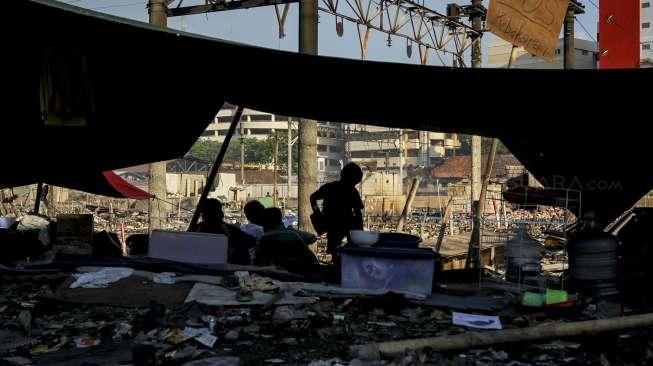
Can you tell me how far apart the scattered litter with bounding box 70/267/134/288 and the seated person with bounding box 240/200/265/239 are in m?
1.96

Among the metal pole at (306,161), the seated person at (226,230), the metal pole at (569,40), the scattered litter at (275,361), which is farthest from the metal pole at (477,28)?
the scattered litter at (275,361)

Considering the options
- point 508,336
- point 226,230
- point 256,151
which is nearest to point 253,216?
point 226,230

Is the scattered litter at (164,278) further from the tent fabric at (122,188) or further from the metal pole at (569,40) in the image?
the metal pole at (569,40)

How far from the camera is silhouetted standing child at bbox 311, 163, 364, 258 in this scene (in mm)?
6762

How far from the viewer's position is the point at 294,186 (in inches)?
2034

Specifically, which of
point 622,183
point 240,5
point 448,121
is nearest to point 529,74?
point 448,121

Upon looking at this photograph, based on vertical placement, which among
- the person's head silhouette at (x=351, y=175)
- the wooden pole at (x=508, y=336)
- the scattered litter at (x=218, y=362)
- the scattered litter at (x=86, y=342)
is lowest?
the scattered litter at (x=86, y=342)

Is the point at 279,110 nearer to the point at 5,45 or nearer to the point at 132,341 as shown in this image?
the point at 5,45

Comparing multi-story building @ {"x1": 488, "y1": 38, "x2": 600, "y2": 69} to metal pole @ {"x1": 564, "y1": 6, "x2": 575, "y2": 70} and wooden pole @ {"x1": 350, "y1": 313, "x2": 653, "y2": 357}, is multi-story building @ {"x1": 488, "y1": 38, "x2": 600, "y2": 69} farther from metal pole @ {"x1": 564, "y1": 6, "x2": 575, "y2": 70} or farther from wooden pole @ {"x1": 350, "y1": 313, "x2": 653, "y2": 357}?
wooden pole @ {"x1": 350, "y1": 313, "x2": 653, "y2": 357}

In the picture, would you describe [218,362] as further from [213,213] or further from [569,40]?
[569,40]

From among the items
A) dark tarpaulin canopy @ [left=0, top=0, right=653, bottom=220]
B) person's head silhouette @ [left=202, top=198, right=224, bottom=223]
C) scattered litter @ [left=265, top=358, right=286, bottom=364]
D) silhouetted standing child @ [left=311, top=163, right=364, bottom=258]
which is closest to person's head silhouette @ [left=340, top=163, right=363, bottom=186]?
silhouetted standing child @ [left=311, top=163, right=364, bottom=258]

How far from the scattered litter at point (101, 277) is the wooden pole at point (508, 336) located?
2.51 metres

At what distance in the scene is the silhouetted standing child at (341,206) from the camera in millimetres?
6762

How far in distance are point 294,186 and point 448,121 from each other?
4540 cm
